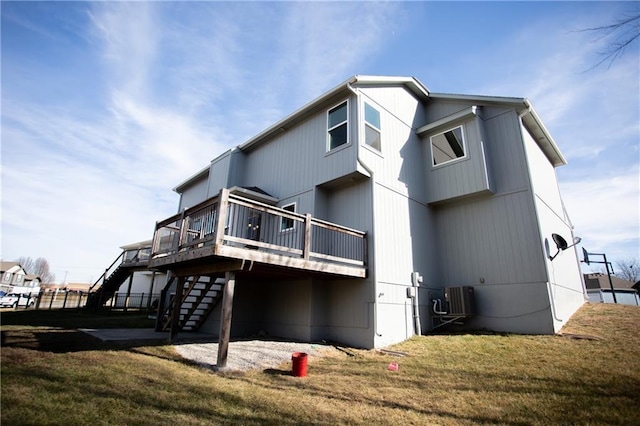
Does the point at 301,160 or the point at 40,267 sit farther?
the point at 40,267

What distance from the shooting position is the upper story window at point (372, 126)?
993cm

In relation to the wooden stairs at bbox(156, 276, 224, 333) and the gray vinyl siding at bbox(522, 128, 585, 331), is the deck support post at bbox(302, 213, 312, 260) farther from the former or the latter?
the gray vinyl siding at bbox(522, 128, 585, 331)

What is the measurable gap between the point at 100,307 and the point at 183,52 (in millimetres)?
15612

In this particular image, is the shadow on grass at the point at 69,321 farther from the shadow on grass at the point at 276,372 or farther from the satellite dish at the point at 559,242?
the satellite dish at the point at 559,242

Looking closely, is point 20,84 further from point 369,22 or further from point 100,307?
point 100,307

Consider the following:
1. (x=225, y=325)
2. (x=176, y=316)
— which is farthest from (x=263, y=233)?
(x=225, y=325)

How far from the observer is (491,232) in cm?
987

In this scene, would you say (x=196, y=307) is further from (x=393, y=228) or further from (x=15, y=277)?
(x=15, y=277)

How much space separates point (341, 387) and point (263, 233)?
634 centimetres

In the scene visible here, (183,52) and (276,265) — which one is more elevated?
(183,52)

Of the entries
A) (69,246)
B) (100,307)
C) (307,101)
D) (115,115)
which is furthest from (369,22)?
(69,246)

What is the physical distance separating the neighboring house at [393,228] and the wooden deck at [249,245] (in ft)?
Answer: 0.19

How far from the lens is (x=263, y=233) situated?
1059 cm

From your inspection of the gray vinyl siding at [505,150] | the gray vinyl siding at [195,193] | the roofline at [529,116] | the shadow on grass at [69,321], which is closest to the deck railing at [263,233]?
the shadow on grass at [69,321]
